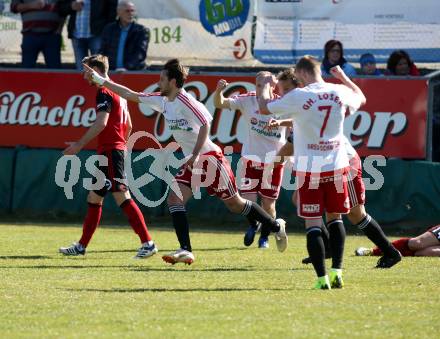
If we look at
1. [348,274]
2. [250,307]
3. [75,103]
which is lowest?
[75,103]

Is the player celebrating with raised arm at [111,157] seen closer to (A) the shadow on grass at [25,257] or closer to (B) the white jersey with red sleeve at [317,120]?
(A) the shadow on grass at [25,257]

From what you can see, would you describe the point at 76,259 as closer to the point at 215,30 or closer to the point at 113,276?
Answer: the point at 113,276

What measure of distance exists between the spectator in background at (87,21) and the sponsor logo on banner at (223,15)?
1.60 m

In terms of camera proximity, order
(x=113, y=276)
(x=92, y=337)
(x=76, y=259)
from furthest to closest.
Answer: (x=76, y=259) < (x=113, y=276) < (x=92, y=337)

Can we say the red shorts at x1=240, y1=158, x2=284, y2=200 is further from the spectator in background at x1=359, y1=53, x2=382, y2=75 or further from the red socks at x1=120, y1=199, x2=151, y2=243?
the spectator in background at x1=359, y1=53, x2=382, y2=75

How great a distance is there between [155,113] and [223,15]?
7.70 feet

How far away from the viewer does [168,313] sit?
8219mm

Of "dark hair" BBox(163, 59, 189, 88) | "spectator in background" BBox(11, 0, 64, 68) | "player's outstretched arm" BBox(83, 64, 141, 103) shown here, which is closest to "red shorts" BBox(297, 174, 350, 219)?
"dark hair" BBox(163, 59, 189, 88)

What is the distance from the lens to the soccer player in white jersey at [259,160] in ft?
45.5

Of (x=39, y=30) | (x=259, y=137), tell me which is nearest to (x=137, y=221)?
(x=259, y=137)

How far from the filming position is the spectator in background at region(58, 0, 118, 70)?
18.9m

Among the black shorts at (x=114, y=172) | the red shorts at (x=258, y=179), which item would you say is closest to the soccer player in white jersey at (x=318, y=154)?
the black shorts at (x=114, y=172)

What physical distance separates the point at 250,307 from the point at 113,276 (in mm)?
2432

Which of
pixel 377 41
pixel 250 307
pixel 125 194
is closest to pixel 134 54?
pixel 377 41
